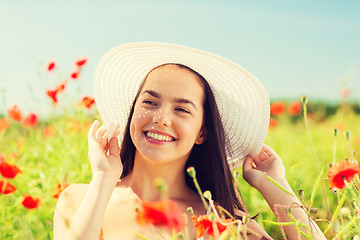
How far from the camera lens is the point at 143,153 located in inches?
72.9

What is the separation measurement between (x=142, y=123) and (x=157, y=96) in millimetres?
131

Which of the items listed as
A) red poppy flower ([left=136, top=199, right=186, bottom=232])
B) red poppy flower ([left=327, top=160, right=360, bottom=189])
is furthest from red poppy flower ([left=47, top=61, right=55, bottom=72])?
red poppy flower ([left=136, top=199, right=186, bottom=232])

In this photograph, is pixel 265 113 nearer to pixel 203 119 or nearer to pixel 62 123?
pixel 203 119

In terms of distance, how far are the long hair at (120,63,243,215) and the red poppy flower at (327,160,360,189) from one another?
789 millimetres

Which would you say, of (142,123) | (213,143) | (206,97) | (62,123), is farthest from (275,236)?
(62,123)

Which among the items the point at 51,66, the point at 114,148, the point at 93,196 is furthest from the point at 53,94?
the point at 93,196

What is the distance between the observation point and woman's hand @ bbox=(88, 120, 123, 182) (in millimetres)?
1736

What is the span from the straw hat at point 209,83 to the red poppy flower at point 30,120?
117 cm

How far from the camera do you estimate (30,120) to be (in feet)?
10.6

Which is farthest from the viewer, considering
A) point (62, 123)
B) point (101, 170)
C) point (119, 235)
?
point (62, 123)

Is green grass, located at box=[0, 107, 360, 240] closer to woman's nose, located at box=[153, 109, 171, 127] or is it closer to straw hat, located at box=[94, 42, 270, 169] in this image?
straw hat, located at box=[94, 42, 270, 169]

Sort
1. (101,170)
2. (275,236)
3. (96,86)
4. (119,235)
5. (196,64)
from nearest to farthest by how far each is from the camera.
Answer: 1. (101,170)
2. (119,235)
3. (196,64)
4. (96,86)
5. (275,236)

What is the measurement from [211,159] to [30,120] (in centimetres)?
168

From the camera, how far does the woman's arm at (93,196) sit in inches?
62.9
